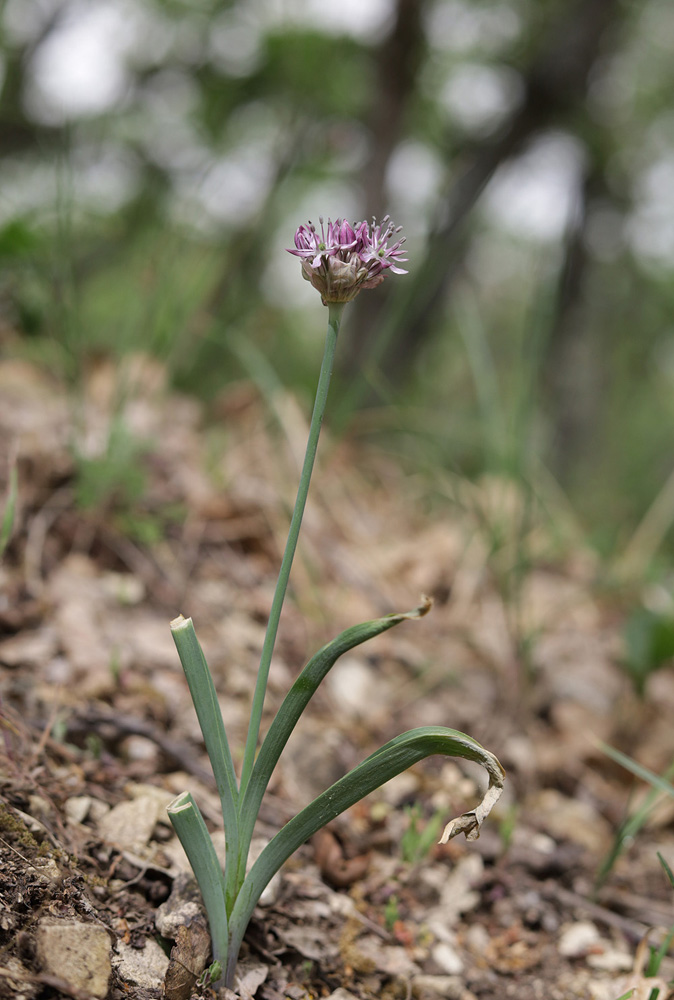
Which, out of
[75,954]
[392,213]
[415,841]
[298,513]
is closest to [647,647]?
[415,841]

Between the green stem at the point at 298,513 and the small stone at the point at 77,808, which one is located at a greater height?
the green stem at the point at 298,513

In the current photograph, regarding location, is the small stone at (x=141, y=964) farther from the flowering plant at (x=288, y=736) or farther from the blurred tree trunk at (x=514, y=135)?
the blurred tree trunk at (x=514, y=135)

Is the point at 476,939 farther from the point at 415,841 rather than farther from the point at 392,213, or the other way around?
the point at 392,213

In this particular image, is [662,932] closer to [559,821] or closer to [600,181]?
[559,821]

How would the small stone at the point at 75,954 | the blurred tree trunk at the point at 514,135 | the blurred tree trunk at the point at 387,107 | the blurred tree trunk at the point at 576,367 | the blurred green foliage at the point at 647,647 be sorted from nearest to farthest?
the small stone at the point at 75,954 < the blurred green foliage at the point at 647,647 < the blurred tree trunk at the point at 387,107 < the blurred tree trunk at the point at 514,135 < the blurred tree trunk at the point at 576,367

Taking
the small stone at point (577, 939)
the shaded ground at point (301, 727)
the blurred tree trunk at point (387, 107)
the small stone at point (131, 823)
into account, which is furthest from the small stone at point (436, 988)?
the blurred tree trunk at point (387, 107)

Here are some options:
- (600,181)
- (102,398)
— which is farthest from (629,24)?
(102,398)

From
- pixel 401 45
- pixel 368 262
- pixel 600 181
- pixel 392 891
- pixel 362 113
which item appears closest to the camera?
pixel 368 262
